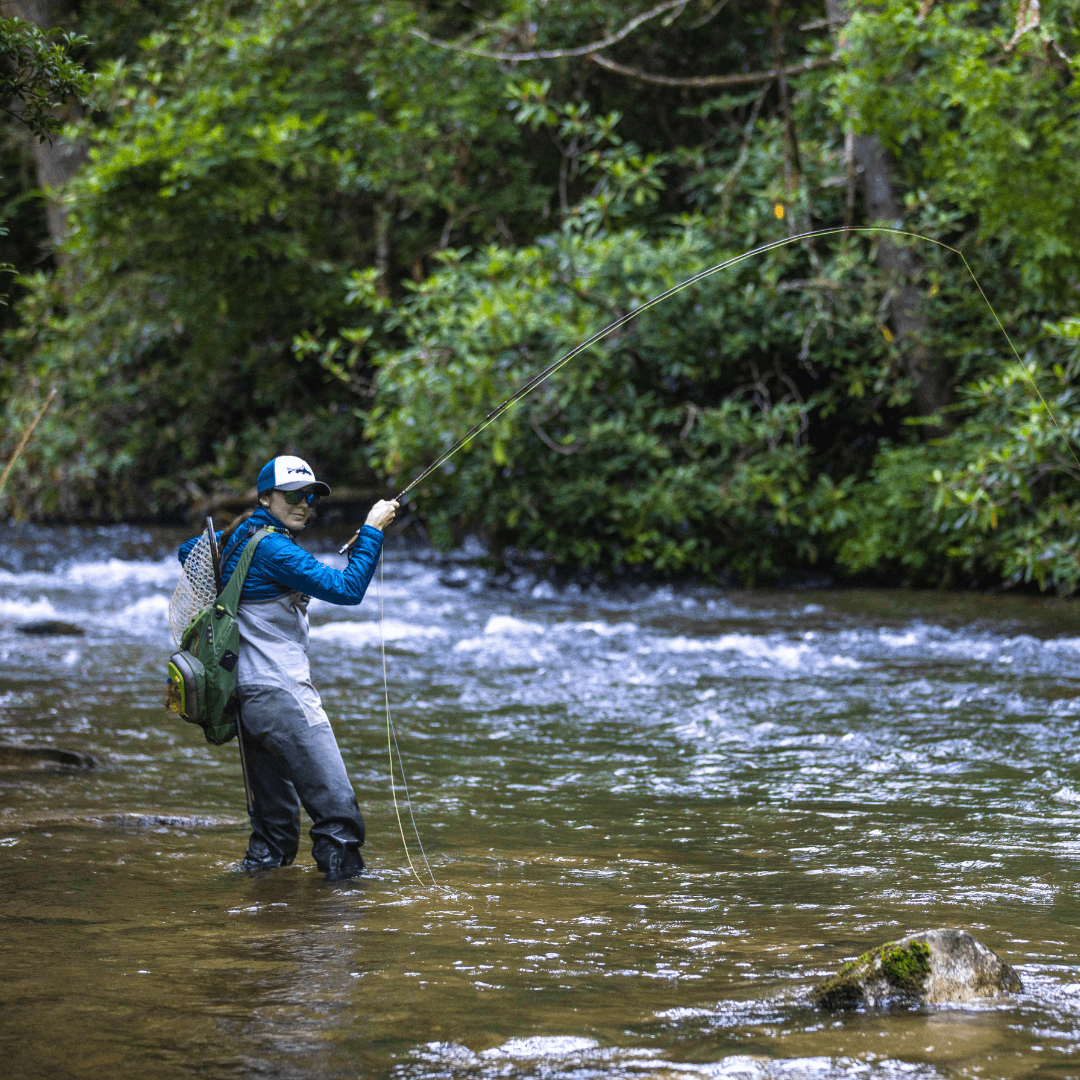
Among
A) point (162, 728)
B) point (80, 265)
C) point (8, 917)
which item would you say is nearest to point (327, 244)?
point (80, 265)

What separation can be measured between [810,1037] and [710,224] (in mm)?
10500

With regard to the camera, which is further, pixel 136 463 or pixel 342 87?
pixel 136 463

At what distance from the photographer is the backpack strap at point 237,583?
4.43m

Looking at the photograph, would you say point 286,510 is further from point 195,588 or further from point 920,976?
point 920,976

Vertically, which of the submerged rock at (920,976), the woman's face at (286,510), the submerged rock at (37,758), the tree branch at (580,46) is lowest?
the submerged rock at (37,758)

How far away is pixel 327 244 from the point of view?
51.5ft

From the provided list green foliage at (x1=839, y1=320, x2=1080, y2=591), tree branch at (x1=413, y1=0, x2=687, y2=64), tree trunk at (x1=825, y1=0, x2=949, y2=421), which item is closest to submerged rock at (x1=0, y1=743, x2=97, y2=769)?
green foliage at (x1=839, y1=320, x2=1080, y2=591)

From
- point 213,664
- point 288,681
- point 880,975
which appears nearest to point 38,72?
point 213,664

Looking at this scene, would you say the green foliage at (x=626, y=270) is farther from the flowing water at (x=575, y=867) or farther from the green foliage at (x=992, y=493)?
the flowing water at (x=575, y=867)

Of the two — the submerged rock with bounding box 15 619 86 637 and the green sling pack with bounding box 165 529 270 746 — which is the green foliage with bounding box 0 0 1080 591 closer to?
the submerged rock with bounding box 15 619 86 637

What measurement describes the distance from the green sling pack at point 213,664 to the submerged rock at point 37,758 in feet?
6.55

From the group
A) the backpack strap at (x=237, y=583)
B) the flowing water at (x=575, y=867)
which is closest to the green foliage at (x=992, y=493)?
the flowing water at (x=575, y=867)

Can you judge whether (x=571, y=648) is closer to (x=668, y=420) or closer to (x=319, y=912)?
(x=668, y=420)

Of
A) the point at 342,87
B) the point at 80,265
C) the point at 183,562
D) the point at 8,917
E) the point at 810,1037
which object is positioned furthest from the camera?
the point at 80,265
